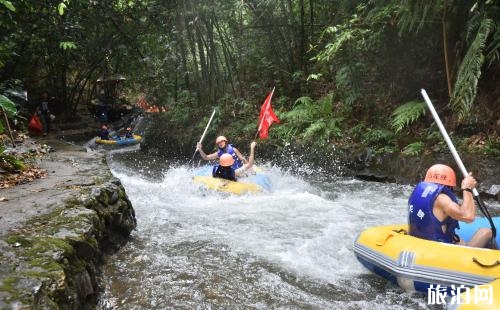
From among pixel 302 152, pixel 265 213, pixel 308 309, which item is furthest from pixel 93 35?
pixel 308 309

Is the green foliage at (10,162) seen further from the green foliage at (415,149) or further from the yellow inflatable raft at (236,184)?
the green foliage at (415,149)

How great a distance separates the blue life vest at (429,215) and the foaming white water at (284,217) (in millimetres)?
919

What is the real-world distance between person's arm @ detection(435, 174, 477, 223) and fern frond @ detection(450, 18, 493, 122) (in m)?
3.49

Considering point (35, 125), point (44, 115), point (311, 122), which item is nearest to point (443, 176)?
point (311, 122)

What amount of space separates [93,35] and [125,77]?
13.4 ft

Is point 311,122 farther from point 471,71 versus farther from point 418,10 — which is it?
point 471,71

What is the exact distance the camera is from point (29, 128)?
1561 cm

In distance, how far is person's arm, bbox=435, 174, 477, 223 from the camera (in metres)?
4.09

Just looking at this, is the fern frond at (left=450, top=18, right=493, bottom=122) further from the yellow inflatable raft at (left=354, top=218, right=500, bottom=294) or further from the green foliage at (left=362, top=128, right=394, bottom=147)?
the yellow inflatable raft at (left=354, top=218, right=500, bottom=294)

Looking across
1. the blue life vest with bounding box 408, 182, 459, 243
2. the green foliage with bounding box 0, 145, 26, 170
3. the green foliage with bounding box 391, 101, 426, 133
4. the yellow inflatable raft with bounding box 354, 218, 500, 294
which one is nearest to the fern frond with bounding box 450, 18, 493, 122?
the green foliage with bounding box 391, 101, 426, 133

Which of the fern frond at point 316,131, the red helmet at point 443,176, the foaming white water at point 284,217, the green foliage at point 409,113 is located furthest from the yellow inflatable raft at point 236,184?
the red helmet at point 443,176

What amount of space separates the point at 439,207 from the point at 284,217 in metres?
3.08

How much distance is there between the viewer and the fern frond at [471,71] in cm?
719

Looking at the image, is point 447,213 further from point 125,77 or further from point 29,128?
point 125,77
